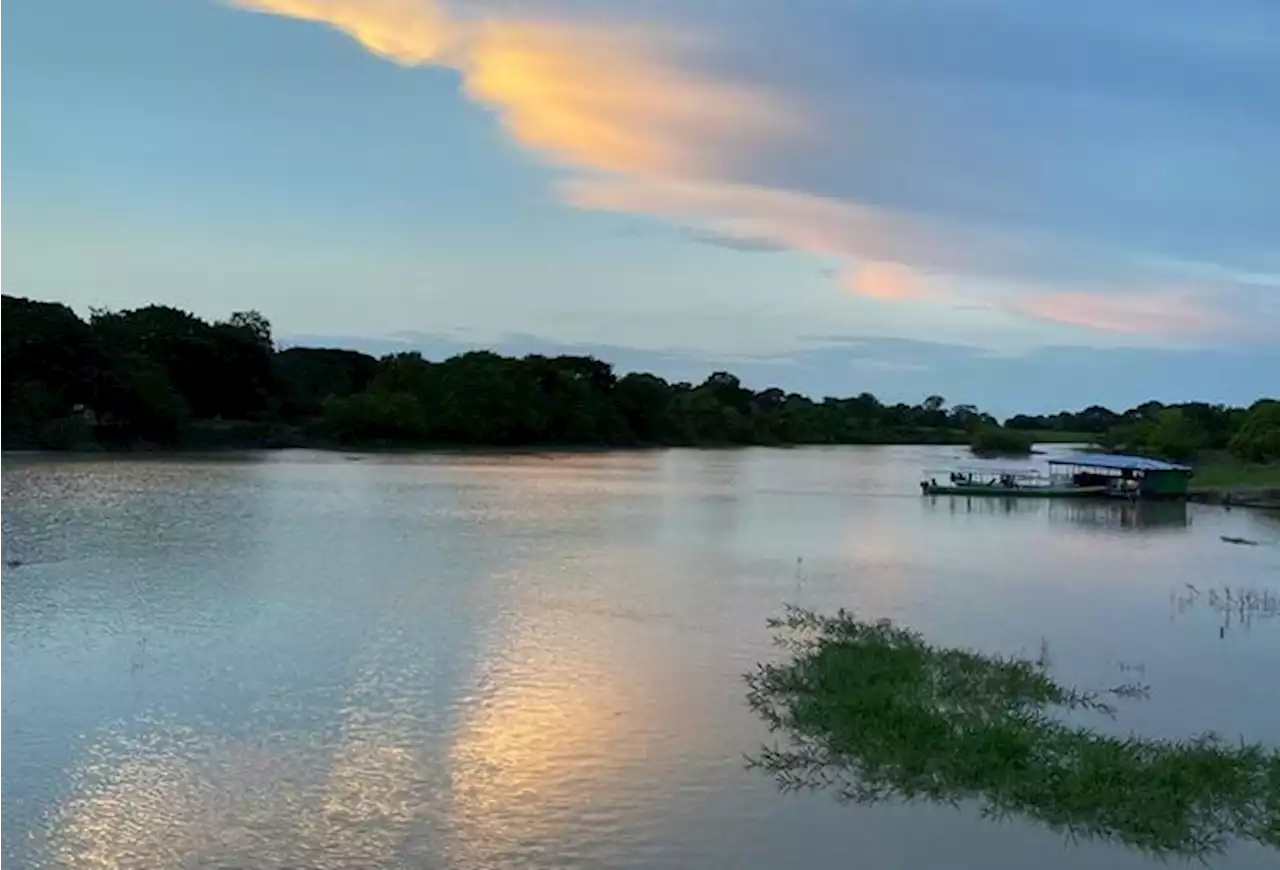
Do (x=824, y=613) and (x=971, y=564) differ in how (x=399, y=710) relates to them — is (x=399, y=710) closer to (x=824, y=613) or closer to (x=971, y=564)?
(x=824, y=613)

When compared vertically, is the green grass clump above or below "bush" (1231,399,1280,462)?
below

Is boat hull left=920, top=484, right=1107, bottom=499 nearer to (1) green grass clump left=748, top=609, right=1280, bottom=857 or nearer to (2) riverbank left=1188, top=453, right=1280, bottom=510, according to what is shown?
(2) riverbank left=1188, top=453, right=1280, bottom=510

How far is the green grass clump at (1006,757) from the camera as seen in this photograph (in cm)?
846

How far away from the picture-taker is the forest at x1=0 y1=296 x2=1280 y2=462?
5253cm

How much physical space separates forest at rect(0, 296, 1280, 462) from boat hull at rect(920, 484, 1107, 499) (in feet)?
57.6

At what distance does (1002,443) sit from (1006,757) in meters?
99.9

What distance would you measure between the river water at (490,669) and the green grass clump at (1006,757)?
1.09 ft

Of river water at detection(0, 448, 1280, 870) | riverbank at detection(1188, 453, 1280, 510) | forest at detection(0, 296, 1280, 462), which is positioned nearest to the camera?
river water at detection(0, 448, 1280, 870)

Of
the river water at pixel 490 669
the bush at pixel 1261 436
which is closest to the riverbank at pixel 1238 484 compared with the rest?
the bush at pixel 1261 436

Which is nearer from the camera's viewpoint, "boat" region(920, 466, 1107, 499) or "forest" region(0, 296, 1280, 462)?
"boat" region(920, 466, 1107, 499)

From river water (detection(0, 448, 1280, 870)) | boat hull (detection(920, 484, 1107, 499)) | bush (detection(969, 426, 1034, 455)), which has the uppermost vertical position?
bush (detection(969, 426, 1034, 455))

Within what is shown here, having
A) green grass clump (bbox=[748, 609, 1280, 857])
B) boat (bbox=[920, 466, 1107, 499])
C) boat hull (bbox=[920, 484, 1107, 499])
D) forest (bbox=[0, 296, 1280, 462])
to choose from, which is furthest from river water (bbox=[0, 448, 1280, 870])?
forest (bbox=[0, 296, 1280, 462])

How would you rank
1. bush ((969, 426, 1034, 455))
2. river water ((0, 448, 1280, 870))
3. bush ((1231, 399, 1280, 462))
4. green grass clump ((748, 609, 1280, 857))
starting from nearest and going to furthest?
river water ((0, 448, 1280, 870)) < green grass clump ((748, 609, 1280, 857)) < bush ((1231, 399, 1280, 462)) < bush ((969, 426, 1034, 455))

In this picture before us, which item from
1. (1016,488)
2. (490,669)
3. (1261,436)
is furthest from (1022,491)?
→ (490,669)
